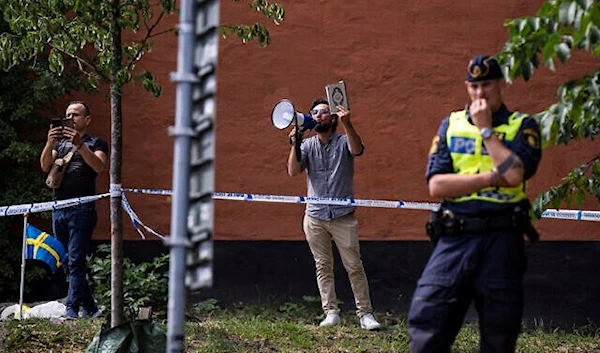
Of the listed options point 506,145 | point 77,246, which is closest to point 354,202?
point 77,246

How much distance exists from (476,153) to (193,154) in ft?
7.04

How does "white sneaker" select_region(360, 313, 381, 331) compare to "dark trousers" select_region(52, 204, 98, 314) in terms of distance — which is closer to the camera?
"white sneaker" select_region(360, 313, 381, 331)

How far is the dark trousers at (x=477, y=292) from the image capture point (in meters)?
5.45

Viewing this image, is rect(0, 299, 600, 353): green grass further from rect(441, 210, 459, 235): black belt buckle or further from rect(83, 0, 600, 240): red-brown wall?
rect(441, 210, 459, 235): black belt buckle

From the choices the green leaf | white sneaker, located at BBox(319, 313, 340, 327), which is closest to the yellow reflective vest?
the green leaf

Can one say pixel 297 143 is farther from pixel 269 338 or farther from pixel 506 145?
pixel 506 145

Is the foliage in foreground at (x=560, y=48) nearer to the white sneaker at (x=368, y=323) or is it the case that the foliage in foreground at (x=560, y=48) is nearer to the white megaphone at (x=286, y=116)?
the white megaphone at (x=286, y=116)

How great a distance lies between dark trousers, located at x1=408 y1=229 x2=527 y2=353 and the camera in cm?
545

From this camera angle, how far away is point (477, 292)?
5531 millimetres

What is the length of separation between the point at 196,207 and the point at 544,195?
3.42 meters

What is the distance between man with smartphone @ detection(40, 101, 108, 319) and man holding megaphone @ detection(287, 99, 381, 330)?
168cm

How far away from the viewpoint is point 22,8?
7816 mm

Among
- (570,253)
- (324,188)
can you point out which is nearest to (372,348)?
(324,188)

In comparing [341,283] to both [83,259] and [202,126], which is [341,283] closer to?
[83,259]
